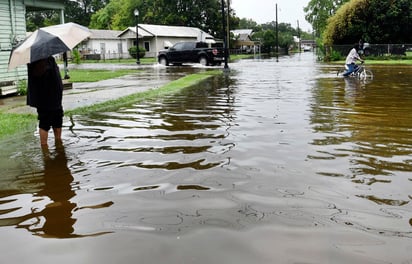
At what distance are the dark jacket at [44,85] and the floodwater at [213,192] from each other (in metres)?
0.75

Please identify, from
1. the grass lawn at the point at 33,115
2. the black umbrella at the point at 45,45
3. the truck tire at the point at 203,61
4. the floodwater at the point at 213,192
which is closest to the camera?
the floodwater at the point at 213,192

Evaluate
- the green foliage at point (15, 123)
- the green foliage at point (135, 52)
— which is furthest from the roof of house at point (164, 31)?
the green foliage at point (15, 123)

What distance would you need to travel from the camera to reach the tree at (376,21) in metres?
40.7

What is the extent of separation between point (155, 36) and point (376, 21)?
28148mm

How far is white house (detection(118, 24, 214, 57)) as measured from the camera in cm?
5881

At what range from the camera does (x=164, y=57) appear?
35.9 meters

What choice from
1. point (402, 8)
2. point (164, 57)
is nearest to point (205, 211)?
point (164, 57)

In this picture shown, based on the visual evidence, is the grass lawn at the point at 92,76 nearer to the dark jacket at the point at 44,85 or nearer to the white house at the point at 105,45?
the dark jacket at the point at 44,85

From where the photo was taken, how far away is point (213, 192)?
479 cm

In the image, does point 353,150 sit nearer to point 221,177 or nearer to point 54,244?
point 221,177

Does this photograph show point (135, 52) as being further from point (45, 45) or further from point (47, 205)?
point (47, 205)

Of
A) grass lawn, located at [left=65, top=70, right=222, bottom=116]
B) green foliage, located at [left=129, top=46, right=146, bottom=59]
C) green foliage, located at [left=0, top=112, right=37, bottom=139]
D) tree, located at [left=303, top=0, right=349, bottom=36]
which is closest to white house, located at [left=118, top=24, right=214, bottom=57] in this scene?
green foliage, located at [left=129, top=46, right=146, bottom=59]

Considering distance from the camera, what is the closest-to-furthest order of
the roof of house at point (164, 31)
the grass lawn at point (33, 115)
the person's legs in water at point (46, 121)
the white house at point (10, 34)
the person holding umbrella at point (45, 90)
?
1. the person holding umbrella at point (45, 90)
2. the person's legs in water at point (46, 121)
3. the grass lawn at point (33, 115)
4. the white house at point (10, 34)
5. the roof of house at point (164, 31)

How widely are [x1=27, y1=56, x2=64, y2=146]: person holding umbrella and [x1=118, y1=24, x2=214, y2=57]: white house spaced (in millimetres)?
51677
